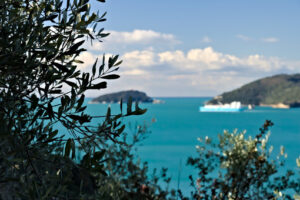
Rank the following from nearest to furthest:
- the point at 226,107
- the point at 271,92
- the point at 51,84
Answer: the point at 51,84
the point at 226,107
the point at 271,92

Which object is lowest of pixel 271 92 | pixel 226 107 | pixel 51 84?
pixel 226 107

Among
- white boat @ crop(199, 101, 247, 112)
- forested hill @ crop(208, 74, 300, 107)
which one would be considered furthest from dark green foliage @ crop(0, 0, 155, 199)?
forested hill @ crop(208, 74, 300, 107)

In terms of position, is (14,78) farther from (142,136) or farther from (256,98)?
(256,98)

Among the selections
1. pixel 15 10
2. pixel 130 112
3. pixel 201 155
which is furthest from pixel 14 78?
pixel 201 155

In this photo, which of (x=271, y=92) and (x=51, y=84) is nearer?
(x=51, y=84)

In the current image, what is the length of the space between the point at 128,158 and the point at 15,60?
7422 millimetres

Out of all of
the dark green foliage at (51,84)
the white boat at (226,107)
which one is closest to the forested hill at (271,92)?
the white boat at (226,107)

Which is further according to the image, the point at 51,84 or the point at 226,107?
the point at 226,107

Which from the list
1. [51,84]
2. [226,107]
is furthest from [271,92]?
[51,84]

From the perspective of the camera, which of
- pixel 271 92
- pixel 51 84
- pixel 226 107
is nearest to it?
pixel 51 84

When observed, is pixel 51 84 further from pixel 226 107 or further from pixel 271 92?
pixel 271 92

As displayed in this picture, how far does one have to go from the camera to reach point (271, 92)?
154m

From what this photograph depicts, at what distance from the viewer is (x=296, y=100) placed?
149500mm

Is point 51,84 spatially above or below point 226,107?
above
